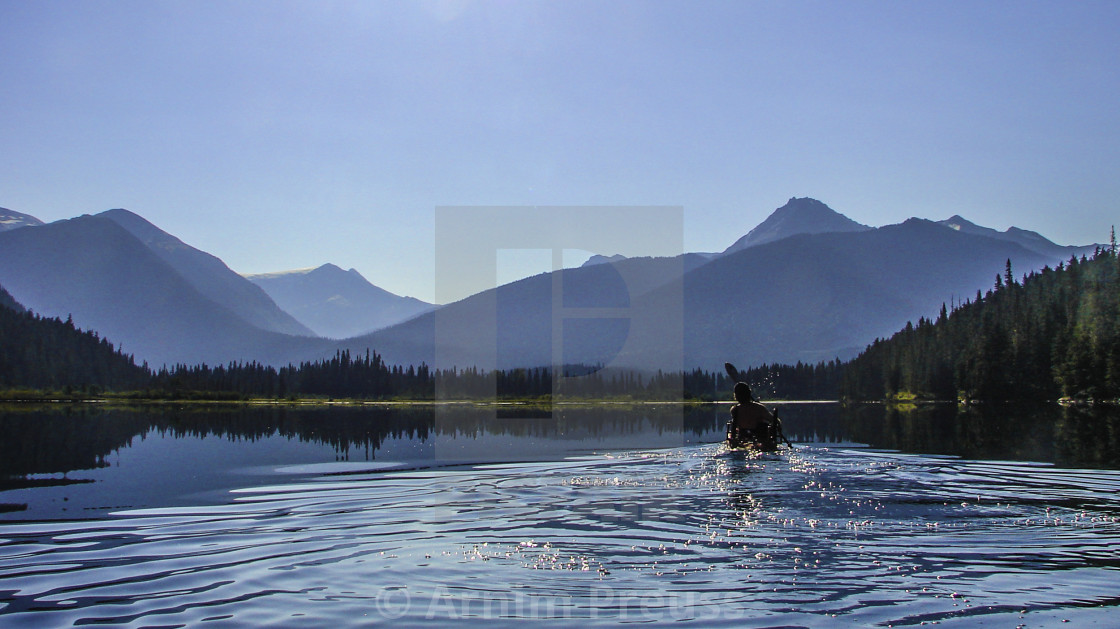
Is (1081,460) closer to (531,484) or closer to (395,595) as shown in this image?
(531,484)

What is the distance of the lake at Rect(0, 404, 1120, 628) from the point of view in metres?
13.4

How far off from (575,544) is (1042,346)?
170488mm

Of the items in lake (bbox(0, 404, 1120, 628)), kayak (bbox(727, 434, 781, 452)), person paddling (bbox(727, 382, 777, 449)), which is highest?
person paddling (bbox(727, 382, 777, 449))

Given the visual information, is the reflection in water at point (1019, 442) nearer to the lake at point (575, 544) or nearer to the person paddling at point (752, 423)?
the lake at point (575, 544)

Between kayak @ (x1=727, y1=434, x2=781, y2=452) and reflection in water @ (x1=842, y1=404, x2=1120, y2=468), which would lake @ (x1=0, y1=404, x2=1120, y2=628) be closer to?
kayak @ (x1=727, y1=434, x2=781, y2=452)

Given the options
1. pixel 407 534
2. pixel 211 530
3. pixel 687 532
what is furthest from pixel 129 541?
pixel 687 532

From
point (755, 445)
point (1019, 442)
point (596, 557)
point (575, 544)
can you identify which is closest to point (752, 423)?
point (755, 445)

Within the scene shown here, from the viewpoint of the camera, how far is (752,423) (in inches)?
1486

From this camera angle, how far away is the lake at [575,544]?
13445 millimetres

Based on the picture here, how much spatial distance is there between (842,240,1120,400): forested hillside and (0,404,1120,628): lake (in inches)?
4726

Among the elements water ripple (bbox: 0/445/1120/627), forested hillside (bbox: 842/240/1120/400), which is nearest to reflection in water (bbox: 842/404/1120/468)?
water ripple (bbox: 0/445/1120/627)

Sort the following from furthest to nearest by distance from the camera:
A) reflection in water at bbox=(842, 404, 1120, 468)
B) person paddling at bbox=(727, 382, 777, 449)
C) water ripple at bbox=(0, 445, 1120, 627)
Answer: reflection in water at bbox=(842, 404, 1120, 468) → person paddling at bbox=(727, 382, 777, 449) → water ripple at bbox=(0, 445, 1120, 627)

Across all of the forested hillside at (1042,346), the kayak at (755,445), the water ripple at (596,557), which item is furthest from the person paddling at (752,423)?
the forested hillside at (1042,346)

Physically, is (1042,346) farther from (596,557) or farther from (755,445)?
(596,557)
